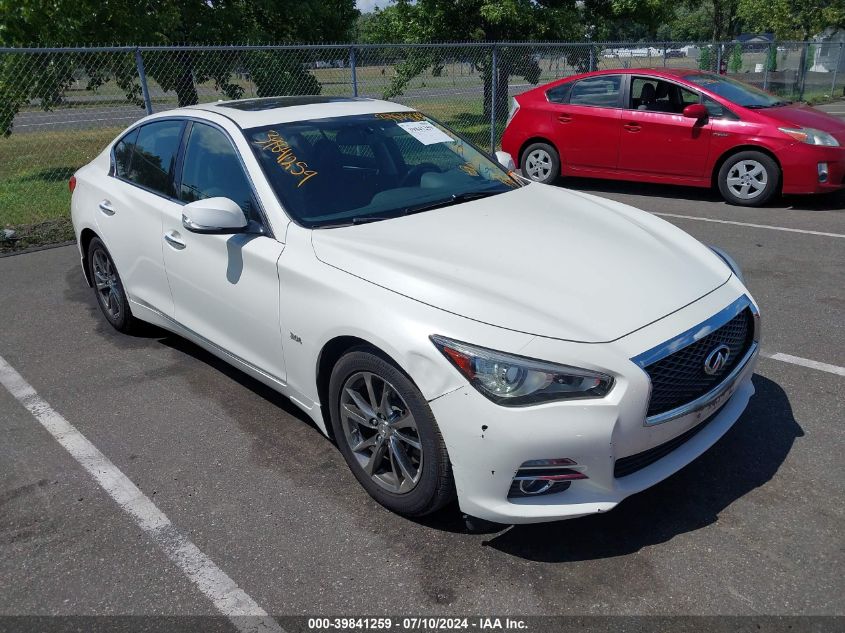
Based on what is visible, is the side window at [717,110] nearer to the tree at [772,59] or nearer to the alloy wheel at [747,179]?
the alloy wheel at [747,179]

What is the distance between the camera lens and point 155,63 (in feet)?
38.7

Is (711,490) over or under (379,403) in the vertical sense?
under

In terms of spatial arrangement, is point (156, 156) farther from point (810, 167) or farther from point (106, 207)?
point (810, 167)

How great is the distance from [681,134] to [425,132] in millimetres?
5512

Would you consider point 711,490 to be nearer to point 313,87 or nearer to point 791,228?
point 791,228

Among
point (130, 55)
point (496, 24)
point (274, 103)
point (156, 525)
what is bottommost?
point (156, 525)

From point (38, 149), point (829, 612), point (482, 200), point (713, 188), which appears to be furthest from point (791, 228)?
point (38, 149)

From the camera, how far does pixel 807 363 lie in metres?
4.36

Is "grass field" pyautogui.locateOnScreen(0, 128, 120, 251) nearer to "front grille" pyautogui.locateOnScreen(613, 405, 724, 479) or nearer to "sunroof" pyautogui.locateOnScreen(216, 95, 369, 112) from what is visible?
"sunroof" pyautogui.locateOnScreen(216, 95, 369, 112)

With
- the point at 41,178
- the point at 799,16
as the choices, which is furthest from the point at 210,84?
the point at 799,16

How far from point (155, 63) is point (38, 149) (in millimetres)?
3618

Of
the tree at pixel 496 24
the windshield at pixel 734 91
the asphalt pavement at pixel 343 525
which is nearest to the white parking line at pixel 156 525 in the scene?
the asphalt pavement at pixel 343 525

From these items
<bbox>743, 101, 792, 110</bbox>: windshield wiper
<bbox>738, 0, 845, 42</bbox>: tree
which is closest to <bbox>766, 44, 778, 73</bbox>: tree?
<bbox>738, 0, 845, 42</bbox>: tree

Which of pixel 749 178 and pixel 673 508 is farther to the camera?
pixel 749 178
